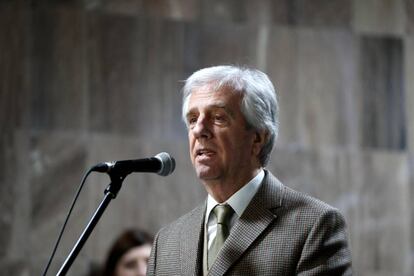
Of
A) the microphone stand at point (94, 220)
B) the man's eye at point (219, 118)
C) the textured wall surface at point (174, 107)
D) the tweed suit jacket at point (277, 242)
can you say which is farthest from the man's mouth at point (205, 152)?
the textured wall surface at point (174, 107)

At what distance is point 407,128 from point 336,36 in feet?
2.52

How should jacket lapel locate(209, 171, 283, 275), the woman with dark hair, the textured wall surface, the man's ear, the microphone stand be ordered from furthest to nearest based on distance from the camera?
the textured wall surface < the woman with dark hair < the man's ear < jacket lapel locate(209, 171, 283, 275) < the microphone stand

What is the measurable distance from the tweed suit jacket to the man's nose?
0.92 feet

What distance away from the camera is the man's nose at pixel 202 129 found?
138 inches

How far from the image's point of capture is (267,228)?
11.2 ft

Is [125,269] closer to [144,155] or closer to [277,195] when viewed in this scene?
[144,155]

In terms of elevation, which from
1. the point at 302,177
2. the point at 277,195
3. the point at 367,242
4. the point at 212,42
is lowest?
the point at 367,242

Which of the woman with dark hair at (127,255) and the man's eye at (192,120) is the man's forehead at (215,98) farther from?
the woman with dark hair at (127,255)

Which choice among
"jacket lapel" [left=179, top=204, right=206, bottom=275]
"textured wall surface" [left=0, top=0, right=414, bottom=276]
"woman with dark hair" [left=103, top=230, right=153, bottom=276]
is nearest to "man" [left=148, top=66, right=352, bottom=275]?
"jacket lapel" [left=179, top=204, right=206, bottom=275]

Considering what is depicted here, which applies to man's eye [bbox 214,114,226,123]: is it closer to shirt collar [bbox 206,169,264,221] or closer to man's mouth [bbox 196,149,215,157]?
man's mouth [bbox 196,149,215,157]

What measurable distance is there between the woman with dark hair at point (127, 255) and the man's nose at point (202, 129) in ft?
7.76

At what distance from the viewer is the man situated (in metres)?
3.31

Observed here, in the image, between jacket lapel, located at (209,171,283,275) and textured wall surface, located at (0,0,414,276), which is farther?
textured wall surface, located at (0,0,414,276)

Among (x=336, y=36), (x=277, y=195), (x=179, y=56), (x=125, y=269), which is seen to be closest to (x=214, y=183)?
(x=277, y=195)
